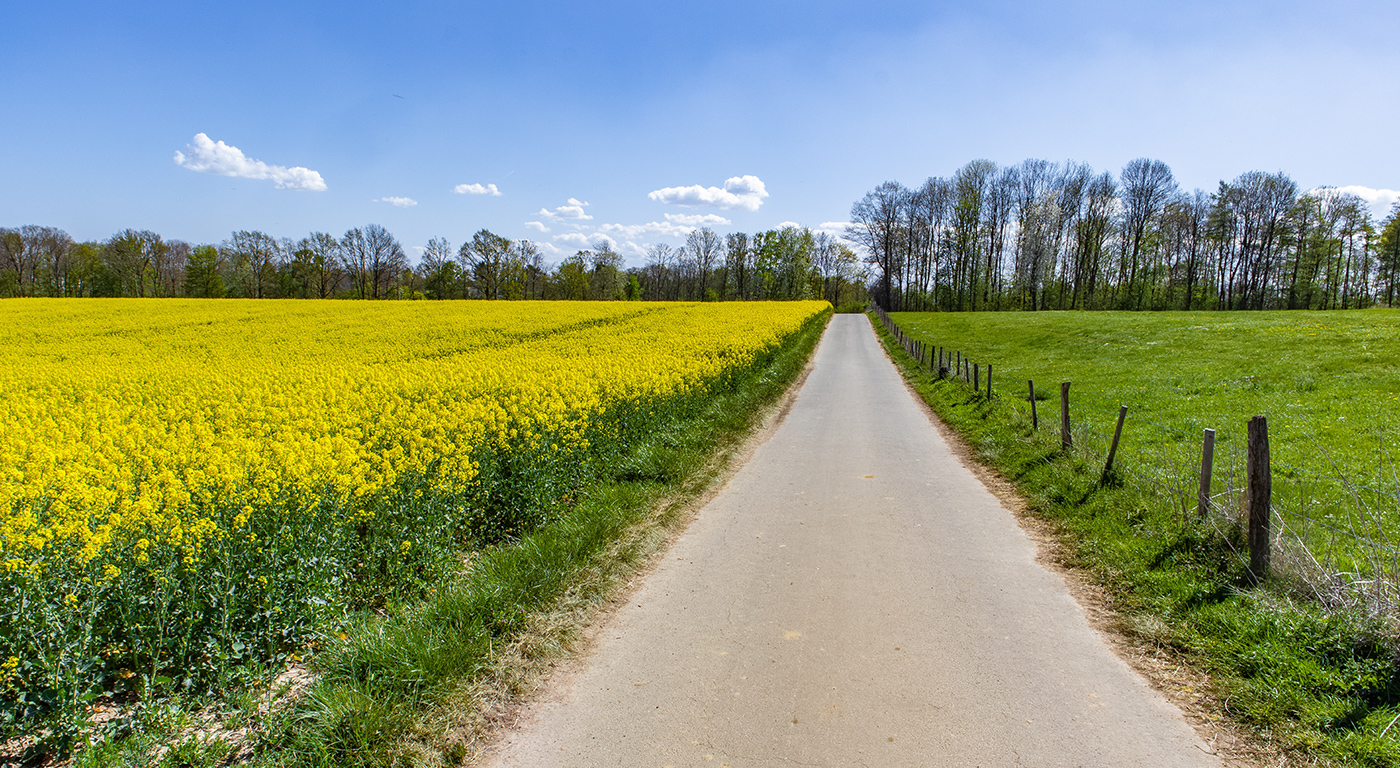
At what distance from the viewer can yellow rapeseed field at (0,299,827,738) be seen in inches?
145

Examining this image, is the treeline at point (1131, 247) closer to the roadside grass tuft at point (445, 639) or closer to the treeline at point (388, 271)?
the treeline at point (388, 271)

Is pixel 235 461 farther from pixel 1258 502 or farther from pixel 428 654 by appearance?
pixel 1258 502

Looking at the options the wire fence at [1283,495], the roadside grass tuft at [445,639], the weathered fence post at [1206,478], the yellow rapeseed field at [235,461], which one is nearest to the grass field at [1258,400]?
the wire fence at [1283,495]

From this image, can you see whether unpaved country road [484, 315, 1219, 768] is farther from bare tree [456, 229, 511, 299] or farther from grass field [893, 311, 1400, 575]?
bare tree [456, 229, 511, 299]

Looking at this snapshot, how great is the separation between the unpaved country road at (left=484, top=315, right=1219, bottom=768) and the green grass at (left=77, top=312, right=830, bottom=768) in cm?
44

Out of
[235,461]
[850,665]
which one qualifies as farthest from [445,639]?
[235,461]

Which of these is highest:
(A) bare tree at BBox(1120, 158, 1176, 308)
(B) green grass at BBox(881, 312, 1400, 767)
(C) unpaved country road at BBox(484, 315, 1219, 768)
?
(A) bare tree at BBox(1120, 158, 1176, 308)

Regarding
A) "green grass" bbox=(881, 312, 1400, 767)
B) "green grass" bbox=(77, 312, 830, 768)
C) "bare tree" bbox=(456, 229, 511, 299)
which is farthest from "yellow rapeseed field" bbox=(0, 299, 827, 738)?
"bare tree" bbox=(456, 229, 511, 299)

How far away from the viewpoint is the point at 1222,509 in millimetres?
5582

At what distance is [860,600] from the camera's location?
5043mm

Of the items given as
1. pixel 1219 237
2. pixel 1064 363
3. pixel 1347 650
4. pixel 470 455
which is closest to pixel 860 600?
pixel 1347 650

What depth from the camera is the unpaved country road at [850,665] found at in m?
3.36

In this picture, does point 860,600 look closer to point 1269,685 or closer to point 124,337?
point 1269,685

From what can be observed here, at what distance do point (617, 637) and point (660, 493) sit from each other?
3.19 meters
